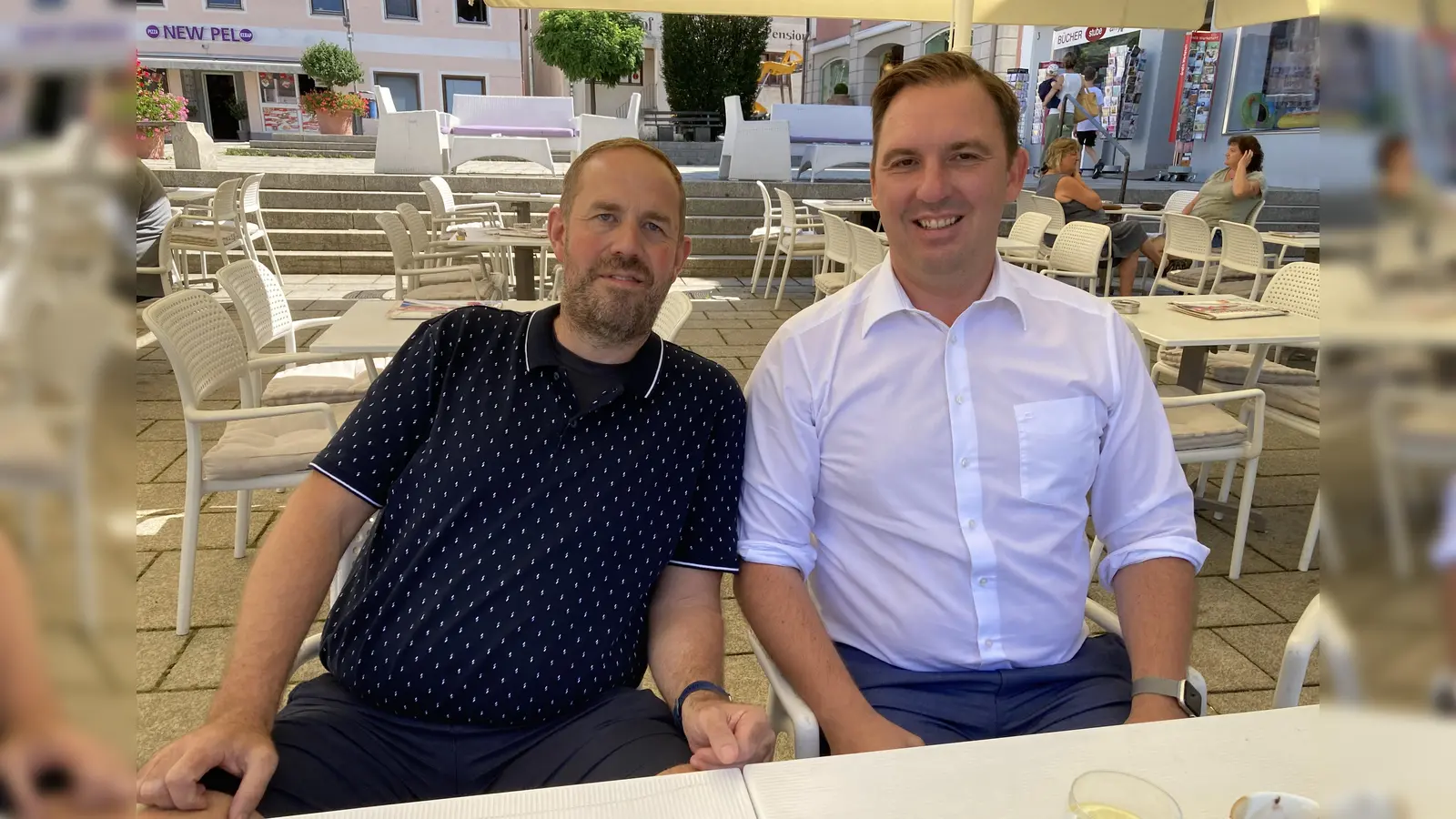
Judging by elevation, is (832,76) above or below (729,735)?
above

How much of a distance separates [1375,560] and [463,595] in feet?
4.62

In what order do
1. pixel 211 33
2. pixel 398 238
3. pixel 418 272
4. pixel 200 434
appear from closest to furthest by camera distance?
pixel 200 434 < pixel 418 272 < pixel 398 238 < pixel 211 33

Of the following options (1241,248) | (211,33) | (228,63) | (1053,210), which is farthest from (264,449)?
(211,33)

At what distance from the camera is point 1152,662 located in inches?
57.9

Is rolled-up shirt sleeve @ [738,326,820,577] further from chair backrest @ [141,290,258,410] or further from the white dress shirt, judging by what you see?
chair backrest @ [141,290,258,410]

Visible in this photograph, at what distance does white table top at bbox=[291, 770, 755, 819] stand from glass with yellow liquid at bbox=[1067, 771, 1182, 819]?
1.04ft

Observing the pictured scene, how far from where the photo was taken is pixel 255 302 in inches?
123

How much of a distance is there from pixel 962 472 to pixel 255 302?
2.61 metres

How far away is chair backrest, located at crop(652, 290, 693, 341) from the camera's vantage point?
121 inches

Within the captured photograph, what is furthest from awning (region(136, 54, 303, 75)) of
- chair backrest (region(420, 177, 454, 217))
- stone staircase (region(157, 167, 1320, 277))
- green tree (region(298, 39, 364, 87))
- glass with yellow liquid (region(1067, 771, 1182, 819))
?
glass with yellow liquid (region(1067, 771, 1182, 819))

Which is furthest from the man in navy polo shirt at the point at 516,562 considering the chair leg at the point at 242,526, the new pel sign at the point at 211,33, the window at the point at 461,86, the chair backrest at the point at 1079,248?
the new pel sign at the point at 211,33

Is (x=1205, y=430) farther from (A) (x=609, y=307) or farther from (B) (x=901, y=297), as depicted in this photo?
(A) (x=609, y=307)

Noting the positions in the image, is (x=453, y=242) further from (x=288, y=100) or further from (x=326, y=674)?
(x=288, y=100)

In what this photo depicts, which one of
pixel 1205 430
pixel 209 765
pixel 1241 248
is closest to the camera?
pixel 209 765
